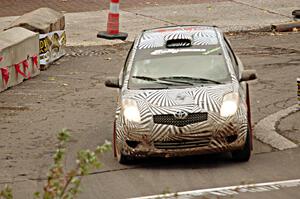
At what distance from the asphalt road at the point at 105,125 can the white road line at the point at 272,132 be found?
15 cm

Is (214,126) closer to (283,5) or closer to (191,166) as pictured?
(191,166)

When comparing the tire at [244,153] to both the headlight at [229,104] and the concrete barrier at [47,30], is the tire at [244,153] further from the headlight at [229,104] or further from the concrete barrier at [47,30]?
the concrete barrier at [47,30]

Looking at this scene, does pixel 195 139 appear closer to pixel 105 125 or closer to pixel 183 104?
pixel 183 104

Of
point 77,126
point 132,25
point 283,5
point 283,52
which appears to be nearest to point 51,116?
point 77,126

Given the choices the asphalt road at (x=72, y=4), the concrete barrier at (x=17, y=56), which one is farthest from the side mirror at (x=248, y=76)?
the asphalt road at (x=72, y=4)

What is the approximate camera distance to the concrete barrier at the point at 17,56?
642 inches

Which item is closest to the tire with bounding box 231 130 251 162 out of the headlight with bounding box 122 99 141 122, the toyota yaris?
the toyota yaris

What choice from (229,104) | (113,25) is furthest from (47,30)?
(229,104)

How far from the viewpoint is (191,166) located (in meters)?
11.0

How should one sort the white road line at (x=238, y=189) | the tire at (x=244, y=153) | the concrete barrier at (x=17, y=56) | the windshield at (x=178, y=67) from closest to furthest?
the white road line at (x=238, y=189), the tire at (x=244, y=153), the windshield at (x=178, y=67), the concrete barrier at (x=17, y=56)

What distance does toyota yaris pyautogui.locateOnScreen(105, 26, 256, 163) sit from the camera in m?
10.6

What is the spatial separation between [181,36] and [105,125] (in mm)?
1975

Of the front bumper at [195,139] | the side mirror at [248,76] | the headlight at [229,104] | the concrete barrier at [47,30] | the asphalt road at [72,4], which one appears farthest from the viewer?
the asphalt road at [72,4]

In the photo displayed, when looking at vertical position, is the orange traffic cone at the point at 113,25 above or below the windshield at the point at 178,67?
below
